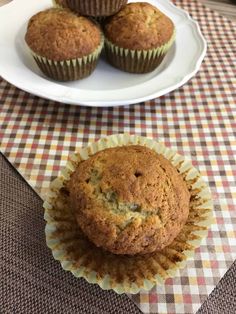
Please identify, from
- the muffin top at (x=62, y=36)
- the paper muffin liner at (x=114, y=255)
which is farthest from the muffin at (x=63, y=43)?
the paper muffin liner at (x=114, y=255)

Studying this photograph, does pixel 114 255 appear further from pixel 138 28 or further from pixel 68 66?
pixel 138 28

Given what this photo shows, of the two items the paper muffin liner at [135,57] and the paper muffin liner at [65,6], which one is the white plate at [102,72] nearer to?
the paper muffin liner at [135,57]

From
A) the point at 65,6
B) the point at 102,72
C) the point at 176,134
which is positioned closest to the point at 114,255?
the point at 176,134

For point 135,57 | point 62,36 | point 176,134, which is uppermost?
point 62,36

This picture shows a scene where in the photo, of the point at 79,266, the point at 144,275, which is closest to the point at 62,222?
the point at 79,266

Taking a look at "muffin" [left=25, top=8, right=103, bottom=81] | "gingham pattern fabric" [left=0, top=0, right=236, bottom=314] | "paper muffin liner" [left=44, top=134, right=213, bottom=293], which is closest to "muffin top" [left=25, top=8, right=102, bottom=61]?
"muffin" [left=25, top=8, right=103, bottom=81]

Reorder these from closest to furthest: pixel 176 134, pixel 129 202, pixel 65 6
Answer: pixel 129 202, pixel 176 134, pixel 65 6

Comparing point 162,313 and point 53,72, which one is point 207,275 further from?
point 53,72
